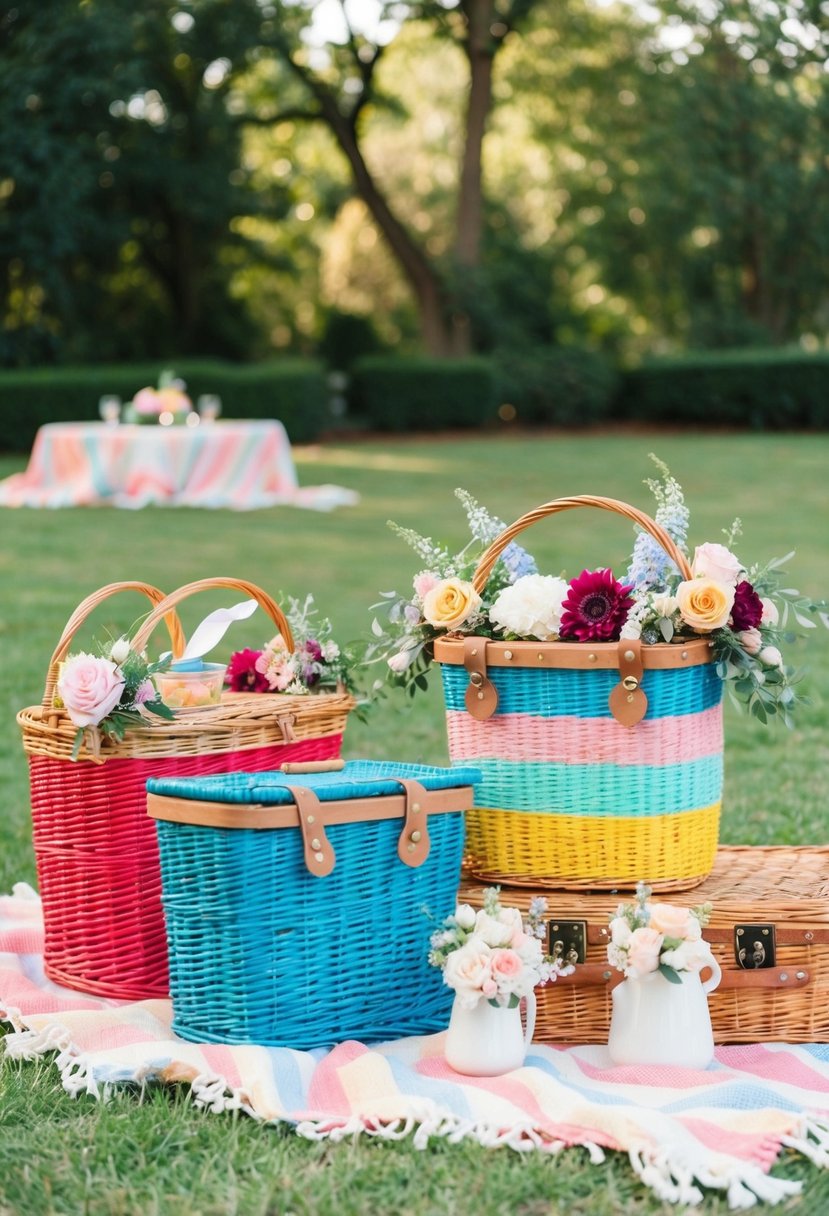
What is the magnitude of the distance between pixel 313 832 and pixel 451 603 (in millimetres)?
624

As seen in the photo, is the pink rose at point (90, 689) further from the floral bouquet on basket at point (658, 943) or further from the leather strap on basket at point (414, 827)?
the floral bouquet on basket at point (658, 943)

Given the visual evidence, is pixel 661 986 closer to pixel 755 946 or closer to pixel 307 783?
pixel 755 946

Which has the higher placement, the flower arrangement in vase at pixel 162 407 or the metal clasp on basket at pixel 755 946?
the flower arrangement in vase at pixel 162 407

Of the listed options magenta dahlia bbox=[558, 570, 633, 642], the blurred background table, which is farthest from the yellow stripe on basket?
the blurred background table

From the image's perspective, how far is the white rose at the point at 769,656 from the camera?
9.31 feet

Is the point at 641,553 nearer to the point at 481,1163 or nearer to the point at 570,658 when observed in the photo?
the point at 570,658

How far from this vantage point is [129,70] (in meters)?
17.8

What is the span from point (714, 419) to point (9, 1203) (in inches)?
816

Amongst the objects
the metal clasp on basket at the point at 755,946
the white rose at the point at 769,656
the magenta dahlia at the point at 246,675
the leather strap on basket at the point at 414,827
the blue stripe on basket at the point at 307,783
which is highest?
the white rose at the point at 769,656

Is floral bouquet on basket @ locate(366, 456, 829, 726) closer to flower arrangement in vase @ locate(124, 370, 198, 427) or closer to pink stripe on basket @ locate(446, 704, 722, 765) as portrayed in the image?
pink stripe on basket @ locate(446, 704, 722, 765)

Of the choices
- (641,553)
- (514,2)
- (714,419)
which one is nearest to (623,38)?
(514,2)

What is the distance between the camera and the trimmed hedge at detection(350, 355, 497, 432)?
20406 millimetres

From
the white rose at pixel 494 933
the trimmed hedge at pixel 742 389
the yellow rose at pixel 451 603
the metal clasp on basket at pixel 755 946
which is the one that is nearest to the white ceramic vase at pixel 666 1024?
the metal clasp on basket at pixel 755 946

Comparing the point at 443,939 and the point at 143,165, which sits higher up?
the point at 143,165
